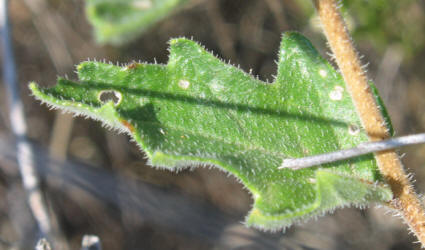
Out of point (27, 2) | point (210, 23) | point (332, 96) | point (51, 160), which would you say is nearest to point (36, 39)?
point (27, 2)

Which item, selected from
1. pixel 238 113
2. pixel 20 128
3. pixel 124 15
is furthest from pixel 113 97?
pixel 238 113

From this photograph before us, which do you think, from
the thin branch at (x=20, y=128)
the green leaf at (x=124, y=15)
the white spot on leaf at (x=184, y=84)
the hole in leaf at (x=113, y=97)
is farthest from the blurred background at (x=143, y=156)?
the white spot on leaf at (x=184, y=84)

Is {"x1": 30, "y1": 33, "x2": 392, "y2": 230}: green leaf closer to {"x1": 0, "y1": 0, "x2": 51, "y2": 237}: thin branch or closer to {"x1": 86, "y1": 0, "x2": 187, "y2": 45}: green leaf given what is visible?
{"x1": 86, "y1": 0, "x2": 187, "y2": 45}: green leaf

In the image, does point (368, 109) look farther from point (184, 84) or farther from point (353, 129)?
point (184, 84)

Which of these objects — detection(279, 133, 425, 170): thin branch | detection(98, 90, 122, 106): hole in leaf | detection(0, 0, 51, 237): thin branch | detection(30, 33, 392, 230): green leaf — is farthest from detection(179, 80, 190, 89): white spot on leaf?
detection(0, 0, 51, 237): thin branch

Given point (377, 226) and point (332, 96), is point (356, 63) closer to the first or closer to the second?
point (332, 96)
